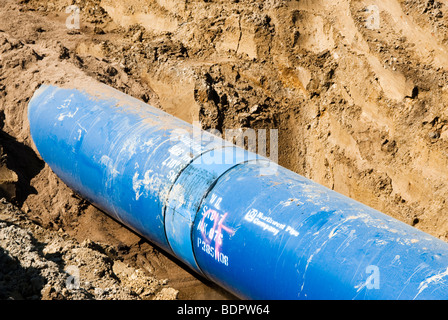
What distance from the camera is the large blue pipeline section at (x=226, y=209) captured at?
4.16 metres

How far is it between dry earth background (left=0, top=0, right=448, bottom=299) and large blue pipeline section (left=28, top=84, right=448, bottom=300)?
A: 598mm

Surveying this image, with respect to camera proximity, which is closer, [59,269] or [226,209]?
[226,209]

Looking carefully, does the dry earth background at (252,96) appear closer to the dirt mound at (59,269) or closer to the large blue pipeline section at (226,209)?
the dirt mound at (59,269)

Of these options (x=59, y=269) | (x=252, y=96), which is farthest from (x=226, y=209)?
(x=252, y=96)

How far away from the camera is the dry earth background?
6.65 m

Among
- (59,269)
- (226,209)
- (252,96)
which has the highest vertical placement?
(252,96)

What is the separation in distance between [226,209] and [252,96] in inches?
152

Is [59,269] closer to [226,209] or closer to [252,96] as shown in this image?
[226,209]

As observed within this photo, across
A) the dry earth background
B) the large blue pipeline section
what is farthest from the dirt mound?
the large blue pipeline section

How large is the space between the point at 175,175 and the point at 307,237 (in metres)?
1.81

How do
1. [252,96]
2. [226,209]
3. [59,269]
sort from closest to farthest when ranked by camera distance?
[226,209]
[59,269]
[252,96]

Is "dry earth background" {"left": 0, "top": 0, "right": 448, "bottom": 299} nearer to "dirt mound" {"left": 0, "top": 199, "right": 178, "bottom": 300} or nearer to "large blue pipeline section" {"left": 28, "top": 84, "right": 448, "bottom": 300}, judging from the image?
"dirt mound" {"left": 0, "top": 199, "right": 178, "bottom": 300}

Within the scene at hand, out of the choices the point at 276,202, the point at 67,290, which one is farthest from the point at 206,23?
the point at 67,290

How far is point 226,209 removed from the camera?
5.09 m
